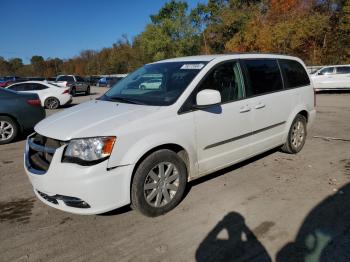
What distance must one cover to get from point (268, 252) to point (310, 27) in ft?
111

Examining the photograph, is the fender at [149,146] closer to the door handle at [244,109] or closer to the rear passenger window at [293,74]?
the door handle at [244,109]

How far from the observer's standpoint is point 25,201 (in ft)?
14.3

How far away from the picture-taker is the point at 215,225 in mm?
3516

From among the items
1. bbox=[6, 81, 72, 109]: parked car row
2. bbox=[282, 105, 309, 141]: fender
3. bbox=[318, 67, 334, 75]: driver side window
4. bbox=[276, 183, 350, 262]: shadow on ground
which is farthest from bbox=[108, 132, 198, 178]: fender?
bbox=[318, 67, 334, 75]: driver side window

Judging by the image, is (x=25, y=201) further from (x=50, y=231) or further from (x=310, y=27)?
(x=310, y=27)

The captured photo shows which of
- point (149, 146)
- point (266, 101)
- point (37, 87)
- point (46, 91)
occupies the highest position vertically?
point (37, 87)

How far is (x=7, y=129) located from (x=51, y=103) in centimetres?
889

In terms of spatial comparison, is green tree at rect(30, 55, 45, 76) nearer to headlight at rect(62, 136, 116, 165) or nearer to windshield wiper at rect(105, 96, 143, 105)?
windshield wiper at rect(105, 96, 143, 105)

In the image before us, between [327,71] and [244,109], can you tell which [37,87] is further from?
[327,71]

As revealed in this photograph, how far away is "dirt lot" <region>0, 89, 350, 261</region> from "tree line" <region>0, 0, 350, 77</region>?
1103 inches

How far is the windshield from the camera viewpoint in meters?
4.08

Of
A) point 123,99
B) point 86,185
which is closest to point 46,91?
point 123,99

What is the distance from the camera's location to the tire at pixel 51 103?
647 inches

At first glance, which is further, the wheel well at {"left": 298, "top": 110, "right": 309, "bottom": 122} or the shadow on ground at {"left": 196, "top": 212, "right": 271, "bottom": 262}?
the wheel well at {"left": 298, "top": 110, "right": 309, "bottom": 122}
